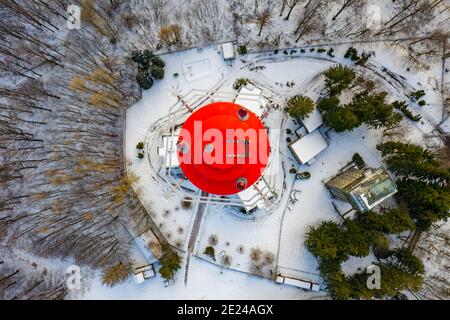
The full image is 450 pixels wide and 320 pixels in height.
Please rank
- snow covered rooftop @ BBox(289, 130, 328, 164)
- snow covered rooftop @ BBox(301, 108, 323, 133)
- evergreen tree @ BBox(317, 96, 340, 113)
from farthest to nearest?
1. snow covered rooftop @ BBox(289, 130, 328, 164)
2. snow covered rooftop @ BBox(301, 108, 323, 133)
3. evergreen tree @ BBox(317, 96, 340, 113)

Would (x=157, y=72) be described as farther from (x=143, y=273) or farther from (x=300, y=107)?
(x=143, y=273)

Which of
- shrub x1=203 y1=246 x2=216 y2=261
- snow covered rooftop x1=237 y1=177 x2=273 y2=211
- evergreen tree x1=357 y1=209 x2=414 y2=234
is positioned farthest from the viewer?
shrub x1=203 y1=246 x2=216 y2=261

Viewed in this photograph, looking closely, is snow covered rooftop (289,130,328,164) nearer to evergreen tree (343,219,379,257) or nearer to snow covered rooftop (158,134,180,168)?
evergreen tree (343,219,379,257)

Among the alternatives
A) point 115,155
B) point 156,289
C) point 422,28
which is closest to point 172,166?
point 115,155

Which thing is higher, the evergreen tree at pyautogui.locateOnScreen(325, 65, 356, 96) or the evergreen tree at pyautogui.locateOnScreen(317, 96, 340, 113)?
the evergreen tree at pyautogui.locateOnScreen(325, 65, 356, 96)

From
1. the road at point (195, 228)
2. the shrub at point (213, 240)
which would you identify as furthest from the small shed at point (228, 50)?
the shrub at point (213, 240)

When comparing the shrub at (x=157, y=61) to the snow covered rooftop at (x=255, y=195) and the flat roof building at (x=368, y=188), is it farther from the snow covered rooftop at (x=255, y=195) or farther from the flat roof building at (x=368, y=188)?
the flat roof building at (x=368, y=188)

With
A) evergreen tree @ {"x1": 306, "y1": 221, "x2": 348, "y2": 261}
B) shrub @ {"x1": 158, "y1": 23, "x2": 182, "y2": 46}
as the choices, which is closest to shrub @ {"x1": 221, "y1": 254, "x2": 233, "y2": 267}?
evergreen tree @ {"x1": 306, "y1": 221, "x2": 348, "y2": 261}
